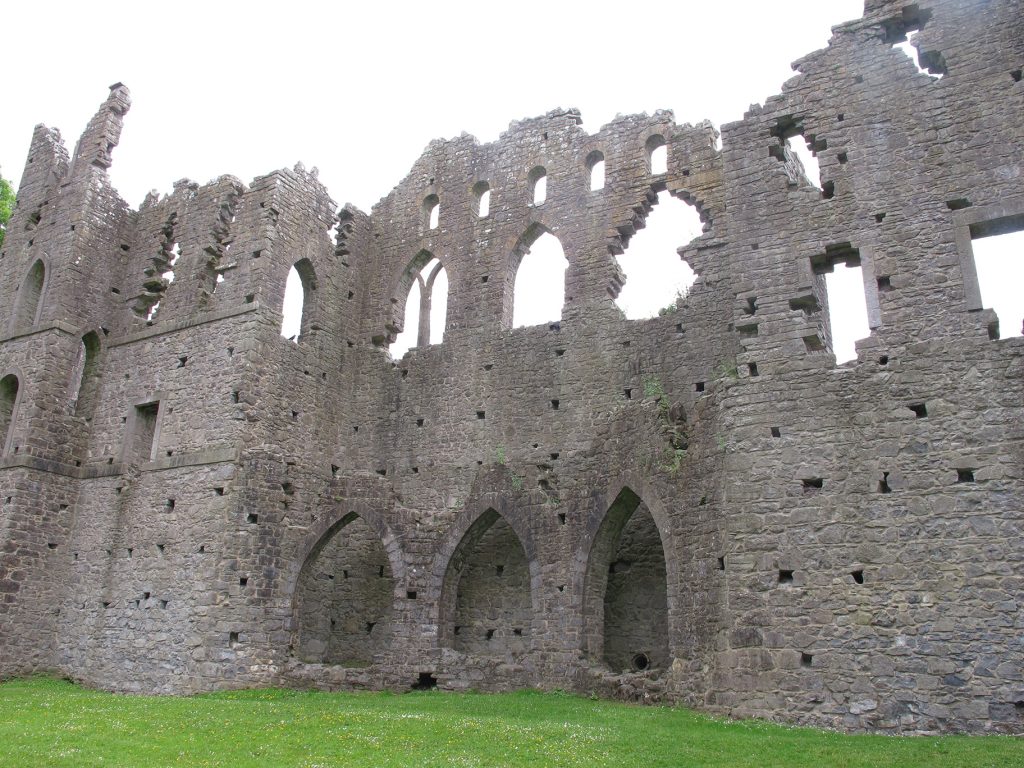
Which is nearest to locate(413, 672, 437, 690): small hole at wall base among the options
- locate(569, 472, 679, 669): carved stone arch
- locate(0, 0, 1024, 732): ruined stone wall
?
locate(0, 0, 1024, 732): ruined stone wall

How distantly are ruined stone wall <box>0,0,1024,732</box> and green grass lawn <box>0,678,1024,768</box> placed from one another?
129 cm

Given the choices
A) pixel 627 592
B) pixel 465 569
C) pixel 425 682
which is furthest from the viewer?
pixel 465 569

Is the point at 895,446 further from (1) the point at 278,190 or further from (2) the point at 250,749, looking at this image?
(1) the point at 278,190

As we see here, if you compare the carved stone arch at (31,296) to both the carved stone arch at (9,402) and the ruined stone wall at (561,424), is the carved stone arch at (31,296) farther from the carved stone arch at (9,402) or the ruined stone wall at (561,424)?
the carved stone arch at (9,402)

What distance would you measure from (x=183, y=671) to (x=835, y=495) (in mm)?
12928

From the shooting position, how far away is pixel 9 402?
23391 millimetres

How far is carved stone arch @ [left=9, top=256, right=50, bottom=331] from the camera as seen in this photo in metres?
23.9

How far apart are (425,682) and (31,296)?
15.0 m

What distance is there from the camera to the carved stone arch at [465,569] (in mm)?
18312

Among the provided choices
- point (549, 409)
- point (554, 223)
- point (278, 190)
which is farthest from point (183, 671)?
point (554, 223)

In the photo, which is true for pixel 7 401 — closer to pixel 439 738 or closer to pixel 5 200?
pixel 5 200

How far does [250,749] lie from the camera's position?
1131 cm

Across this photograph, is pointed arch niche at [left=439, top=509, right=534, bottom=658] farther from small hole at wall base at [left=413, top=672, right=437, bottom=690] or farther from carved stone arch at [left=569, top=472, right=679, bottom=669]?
carved stone arch at [left=569, top=472, right=679, bottom=669]

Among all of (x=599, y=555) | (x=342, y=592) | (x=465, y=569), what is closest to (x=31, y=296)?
(x=342, y=592)
